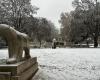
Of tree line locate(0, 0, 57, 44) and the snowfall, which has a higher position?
tree line locate(0, 0, 57, 44)

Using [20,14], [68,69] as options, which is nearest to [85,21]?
[20,14]

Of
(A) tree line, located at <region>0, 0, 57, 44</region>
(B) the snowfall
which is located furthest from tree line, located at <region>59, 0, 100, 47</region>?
(B) the snowfall

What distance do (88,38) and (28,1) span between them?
14.4m

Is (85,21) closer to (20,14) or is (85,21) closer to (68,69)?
(20,14)

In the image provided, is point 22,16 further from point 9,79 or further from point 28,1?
point 9,79

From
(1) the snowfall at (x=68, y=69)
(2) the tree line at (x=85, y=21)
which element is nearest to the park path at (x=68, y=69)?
(1) the snowfall at (x=68, y=69)

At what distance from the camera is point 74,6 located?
48375mm

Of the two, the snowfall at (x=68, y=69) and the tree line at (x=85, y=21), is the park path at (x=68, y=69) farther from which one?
the tree line at (x=85, y=21)

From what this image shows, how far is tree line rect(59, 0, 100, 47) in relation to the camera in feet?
143

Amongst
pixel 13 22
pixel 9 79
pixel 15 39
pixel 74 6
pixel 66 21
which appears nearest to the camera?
pixel 9 79

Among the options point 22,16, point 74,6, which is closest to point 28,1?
point 22,16

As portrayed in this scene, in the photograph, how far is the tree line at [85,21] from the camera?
43500mm

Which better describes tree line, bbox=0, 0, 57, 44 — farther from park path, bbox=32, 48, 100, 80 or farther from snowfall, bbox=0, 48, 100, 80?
park path, bbox=32, 48, 100, 80

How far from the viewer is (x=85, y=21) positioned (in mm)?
43594
